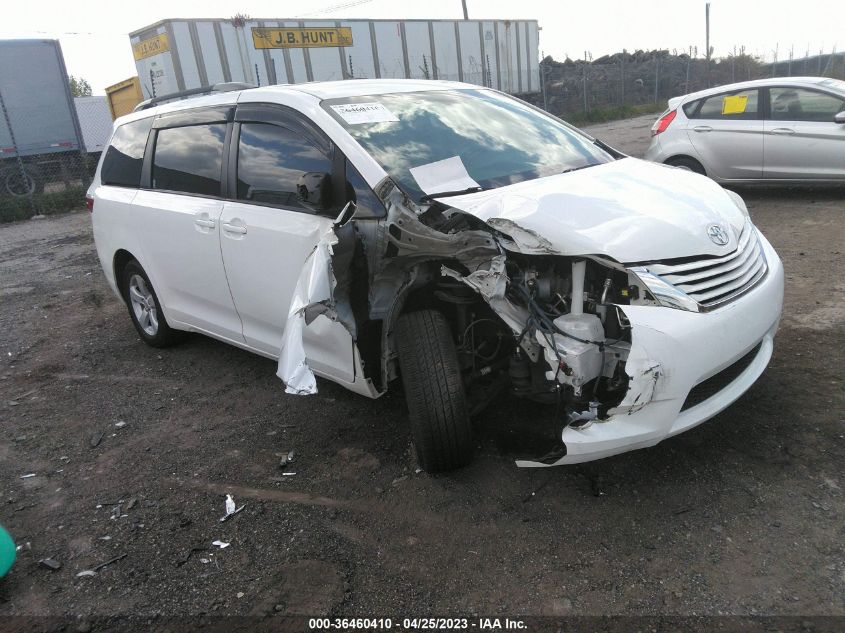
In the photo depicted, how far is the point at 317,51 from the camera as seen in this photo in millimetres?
18078

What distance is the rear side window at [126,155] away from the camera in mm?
4805

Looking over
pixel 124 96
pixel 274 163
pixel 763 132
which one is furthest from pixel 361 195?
pixel 124 96

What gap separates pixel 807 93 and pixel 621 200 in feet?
20.3

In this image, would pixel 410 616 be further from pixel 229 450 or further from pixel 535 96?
pixel 535 96

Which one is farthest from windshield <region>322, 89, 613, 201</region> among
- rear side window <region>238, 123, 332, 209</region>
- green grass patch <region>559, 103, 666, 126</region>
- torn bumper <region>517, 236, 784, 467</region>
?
green grass patch <region>559, 103, 666, 126</region>

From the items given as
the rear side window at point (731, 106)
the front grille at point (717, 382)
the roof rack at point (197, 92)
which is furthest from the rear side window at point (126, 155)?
the rear side window at point (731, 106)

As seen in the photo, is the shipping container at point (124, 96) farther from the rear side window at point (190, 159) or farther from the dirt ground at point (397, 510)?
the dirt ground at point (397, 510)

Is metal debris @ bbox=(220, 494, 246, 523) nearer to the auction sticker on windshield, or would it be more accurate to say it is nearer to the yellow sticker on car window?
the auction sticker on windshield

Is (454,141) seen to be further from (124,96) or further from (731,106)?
(124,96)

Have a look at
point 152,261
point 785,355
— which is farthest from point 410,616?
point 152,261

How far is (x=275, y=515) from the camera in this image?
3027 mm

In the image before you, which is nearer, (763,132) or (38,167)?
(763,132)

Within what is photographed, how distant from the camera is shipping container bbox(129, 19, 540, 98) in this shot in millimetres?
15844

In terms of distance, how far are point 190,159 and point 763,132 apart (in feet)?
21.9
